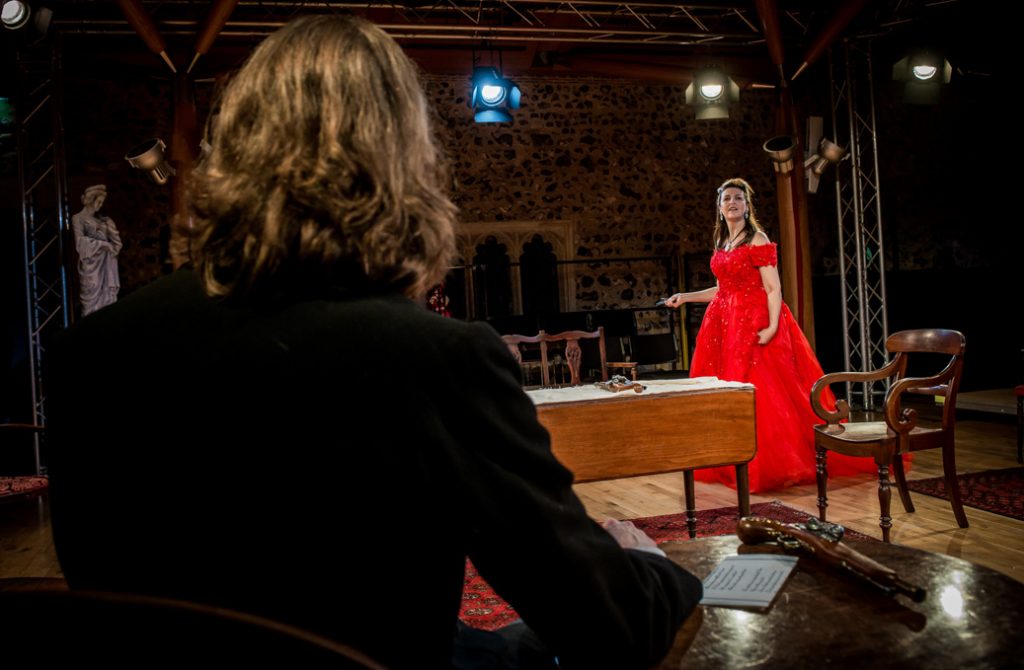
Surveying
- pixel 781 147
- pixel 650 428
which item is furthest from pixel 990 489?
pixel 781 147

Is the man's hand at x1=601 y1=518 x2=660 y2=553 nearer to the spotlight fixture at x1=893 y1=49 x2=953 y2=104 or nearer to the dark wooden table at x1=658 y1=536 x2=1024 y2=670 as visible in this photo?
the dark wooden table at x1=658 y1=536 x2=1024 y2=670

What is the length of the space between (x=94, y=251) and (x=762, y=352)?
5.88m

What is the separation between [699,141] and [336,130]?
34.4ft

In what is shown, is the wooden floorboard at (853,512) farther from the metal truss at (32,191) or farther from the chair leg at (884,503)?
the metal truss at (32,191)

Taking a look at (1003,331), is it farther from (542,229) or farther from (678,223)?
(542,229)

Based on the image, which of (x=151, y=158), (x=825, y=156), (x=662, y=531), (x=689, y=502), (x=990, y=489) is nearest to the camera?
(x=689, y=502)

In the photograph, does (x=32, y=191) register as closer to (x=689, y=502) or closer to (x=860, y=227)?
(x=689, y=502)

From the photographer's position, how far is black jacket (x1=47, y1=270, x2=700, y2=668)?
747mm

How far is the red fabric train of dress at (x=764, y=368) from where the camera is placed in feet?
15.4

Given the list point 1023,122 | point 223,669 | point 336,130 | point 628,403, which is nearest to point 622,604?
point 223,669

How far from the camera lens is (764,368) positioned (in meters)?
4.87

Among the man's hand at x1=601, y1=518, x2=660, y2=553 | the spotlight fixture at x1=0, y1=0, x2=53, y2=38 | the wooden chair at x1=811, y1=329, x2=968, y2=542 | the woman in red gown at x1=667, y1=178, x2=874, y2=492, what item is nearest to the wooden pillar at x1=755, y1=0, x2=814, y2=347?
the woman in red gown at x1=667, y1=178, x2=874, y2=492

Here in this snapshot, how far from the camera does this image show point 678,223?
418 inches

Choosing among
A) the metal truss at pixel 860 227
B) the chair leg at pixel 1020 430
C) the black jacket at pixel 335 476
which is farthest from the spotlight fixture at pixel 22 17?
the chair leg at pixel 1020 430
